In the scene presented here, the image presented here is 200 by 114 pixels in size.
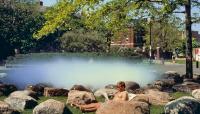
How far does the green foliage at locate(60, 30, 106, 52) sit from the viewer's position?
2778 inches

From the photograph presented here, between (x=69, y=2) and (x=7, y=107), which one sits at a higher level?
(x=69, y=2)

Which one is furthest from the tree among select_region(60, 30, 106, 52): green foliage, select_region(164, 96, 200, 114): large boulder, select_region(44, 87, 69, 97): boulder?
select_region(60, 30, 106, 52): green foliage

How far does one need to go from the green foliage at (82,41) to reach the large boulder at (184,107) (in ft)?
182

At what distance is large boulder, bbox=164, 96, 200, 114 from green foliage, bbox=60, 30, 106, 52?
55.4m

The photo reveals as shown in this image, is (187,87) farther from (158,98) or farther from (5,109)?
(5,109)

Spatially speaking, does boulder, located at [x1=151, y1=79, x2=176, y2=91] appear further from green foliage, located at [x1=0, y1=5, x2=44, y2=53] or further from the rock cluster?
green foliage, located at [x1=0, y1=5, x2=44, y2=53]

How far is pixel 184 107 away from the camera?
1391 cm

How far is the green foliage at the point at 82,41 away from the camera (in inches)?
2778

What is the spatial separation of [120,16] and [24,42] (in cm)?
5004

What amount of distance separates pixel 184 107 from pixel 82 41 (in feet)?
188

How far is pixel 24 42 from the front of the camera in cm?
7188

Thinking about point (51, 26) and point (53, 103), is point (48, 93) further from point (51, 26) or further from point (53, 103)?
point (53, 103)

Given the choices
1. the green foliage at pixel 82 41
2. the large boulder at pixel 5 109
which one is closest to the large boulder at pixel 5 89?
the large boulder at pixel 5 109

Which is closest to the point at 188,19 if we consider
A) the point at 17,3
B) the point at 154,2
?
the point at 154,2
